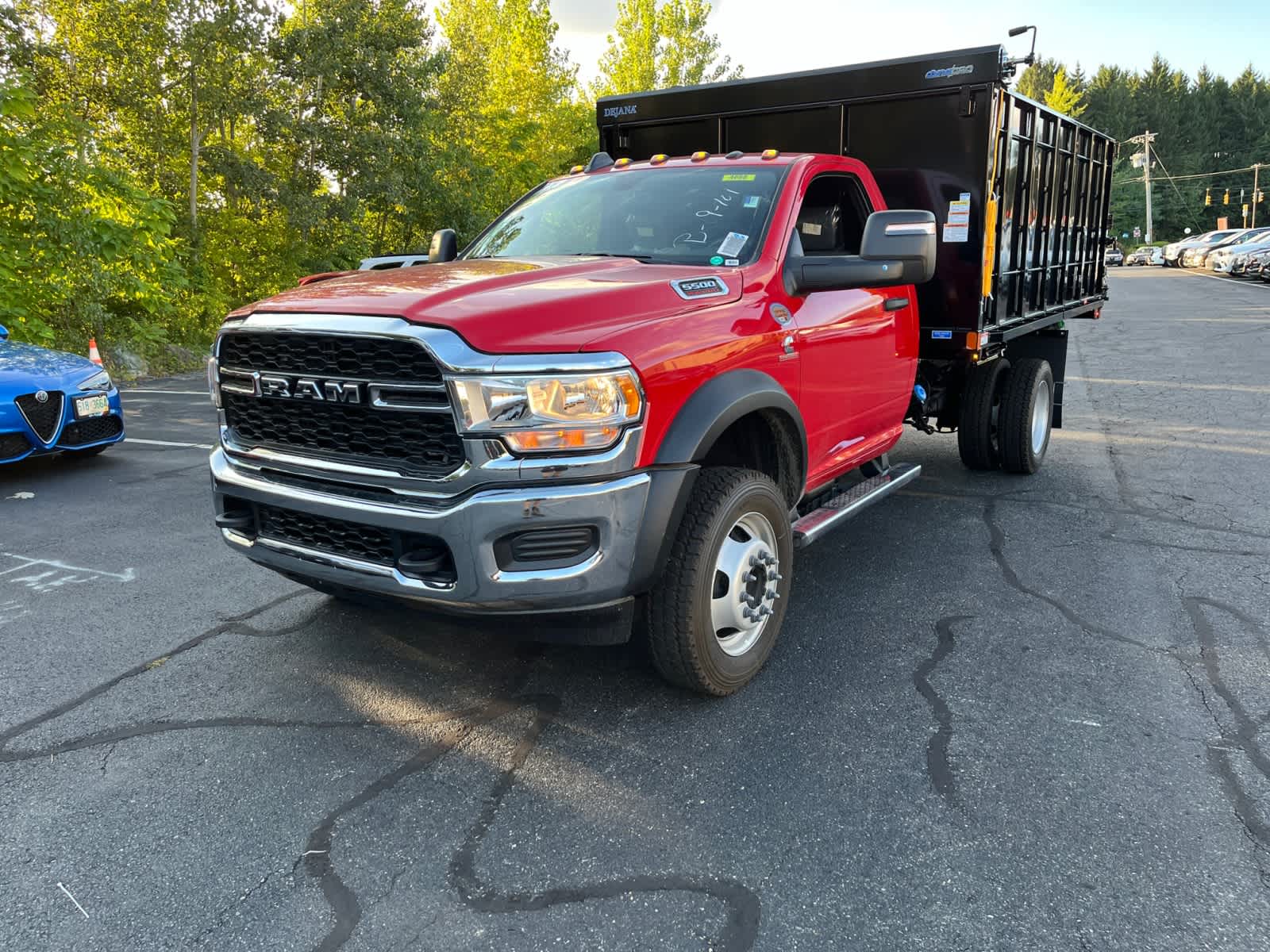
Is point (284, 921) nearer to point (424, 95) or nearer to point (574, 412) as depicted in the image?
point (574, 412)

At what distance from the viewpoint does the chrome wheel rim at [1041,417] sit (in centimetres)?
683

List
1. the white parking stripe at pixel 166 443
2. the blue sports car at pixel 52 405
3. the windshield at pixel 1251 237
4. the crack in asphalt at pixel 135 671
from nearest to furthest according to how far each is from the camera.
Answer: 1. the crack in asphalt at pixel 135 671
2. the blue sports car at pixel 52 405
3. the white parking stripe at pixel 166 443
4. the windshield at pixel 1251 237

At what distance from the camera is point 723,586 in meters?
3.37

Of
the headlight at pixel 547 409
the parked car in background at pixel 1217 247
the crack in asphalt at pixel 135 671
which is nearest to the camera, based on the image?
the headlight at pixel 547 409

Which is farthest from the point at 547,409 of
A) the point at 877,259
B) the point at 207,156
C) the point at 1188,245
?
the point at 1188,245

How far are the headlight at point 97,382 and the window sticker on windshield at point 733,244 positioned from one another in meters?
5.82

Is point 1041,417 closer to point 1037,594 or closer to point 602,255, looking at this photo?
point 1037,594

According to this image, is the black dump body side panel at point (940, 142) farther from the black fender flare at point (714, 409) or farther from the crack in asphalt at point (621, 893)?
the crack in asphalt at point (621, 893)

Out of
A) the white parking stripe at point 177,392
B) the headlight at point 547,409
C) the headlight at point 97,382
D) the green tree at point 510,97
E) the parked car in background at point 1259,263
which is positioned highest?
the green tree at point 510,97

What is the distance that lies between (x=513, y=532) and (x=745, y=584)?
1.05 metres

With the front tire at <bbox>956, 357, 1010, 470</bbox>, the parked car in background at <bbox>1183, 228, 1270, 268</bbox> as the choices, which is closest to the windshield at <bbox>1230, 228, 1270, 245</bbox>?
the parked car in background at <bbox>1183, 228, 1270, 268</bbox>

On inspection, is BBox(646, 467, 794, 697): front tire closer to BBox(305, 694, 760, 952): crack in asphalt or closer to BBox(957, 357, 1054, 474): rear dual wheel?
BBox(305, 694, 760, 952): crack in asphalt

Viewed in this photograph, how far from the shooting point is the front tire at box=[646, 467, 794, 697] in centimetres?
313

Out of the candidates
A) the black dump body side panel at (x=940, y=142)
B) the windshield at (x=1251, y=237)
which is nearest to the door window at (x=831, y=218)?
the black dump body side panel at (x=940, y=142)
